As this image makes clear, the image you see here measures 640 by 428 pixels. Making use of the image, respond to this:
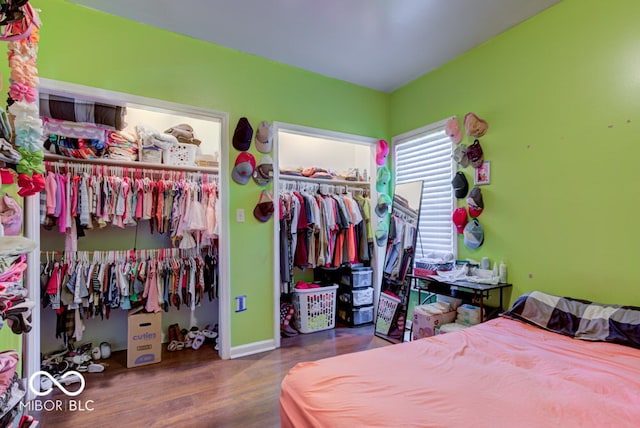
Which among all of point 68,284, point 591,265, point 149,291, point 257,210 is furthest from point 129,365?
point 591,265

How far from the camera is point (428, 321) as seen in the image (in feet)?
9.03

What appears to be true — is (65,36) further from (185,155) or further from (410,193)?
(410,193)

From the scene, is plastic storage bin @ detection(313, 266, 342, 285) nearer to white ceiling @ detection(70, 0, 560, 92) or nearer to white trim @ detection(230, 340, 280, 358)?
white trim @ detection(230, 340, 280, 358)

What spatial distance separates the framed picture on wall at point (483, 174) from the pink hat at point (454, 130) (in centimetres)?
35

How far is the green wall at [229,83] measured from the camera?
2.35m

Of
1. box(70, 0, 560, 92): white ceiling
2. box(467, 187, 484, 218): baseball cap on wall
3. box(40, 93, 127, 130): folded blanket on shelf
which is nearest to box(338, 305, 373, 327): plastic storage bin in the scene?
box(467, 187, 484, 218): baseball cap on wall

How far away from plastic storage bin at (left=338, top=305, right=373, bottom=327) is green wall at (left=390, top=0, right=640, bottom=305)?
4.74 feet

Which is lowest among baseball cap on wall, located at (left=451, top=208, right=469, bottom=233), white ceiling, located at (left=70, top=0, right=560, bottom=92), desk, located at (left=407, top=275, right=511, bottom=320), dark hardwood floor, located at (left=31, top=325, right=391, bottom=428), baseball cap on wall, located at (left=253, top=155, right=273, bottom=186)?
dark hardwood floor, located at (left=31, top=325, right=391, bottom=428)

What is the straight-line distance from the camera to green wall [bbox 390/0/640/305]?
1997mm

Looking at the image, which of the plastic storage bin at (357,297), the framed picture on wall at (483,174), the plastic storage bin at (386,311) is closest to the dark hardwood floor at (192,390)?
the plastic storage bin at (386,311)

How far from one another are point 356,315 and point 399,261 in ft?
2.96

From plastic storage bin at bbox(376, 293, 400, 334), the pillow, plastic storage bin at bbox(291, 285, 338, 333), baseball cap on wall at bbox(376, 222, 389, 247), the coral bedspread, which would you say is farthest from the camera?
baseball cap on wall at bbox(376, 222, 389, 247)

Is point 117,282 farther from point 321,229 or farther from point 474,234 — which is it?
point 474,234

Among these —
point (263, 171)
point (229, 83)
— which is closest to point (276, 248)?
point (263, 171)
